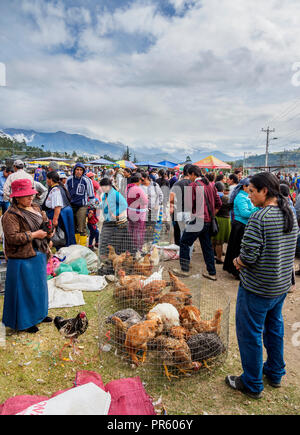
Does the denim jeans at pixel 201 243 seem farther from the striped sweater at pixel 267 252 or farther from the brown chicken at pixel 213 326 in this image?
the striped sweater at pixel 267 252

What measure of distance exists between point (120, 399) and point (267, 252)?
1.91m

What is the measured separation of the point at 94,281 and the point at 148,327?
2626 mm

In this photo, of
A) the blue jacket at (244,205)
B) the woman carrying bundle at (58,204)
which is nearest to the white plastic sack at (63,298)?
the woman carrying bundle at (58,204)

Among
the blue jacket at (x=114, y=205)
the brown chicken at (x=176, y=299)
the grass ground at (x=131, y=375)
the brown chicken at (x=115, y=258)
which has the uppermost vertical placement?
the blue jacket at (x=114, y=205)

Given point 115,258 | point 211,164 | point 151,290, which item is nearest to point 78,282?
point 115,258

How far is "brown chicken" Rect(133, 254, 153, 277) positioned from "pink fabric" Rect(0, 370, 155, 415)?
2172 mm

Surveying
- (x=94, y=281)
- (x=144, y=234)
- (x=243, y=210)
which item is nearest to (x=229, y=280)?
(x=243, y=210)

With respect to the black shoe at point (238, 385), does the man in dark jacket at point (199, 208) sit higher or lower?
higher

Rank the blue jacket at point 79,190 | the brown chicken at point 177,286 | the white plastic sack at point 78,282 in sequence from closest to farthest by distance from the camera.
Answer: the brown chicken at point 177,286
the white plastic sack at point 78,282
the blue jacket at point 79,190

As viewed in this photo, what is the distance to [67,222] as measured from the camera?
20.1ft

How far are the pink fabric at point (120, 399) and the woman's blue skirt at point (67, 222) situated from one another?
3.82 meters

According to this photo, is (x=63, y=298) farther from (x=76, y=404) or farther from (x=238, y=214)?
(x=238, y=214)

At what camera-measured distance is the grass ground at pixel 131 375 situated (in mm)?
2561

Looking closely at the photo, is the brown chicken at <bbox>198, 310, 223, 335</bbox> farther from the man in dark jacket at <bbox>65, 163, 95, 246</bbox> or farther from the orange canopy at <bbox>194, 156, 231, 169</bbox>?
the orange canopy at <bbox>194, 156, 231, 169</bbox>
